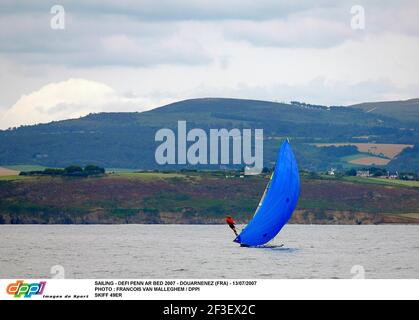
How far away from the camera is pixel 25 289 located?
1298 inches

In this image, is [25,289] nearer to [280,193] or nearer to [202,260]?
[202,260]

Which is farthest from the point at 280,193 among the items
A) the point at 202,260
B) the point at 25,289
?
the point at 25,289

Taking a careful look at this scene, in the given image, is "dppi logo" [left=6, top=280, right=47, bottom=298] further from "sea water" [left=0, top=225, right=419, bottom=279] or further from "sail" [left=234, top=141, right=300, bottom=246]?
"sail" [left=234, top=141, right=300, bottom=246]

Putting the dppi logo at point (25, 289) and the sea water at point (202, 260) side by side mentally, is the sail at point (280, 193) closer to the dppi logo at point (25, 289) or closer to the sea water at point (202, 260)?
the sea water at point (202, 260)

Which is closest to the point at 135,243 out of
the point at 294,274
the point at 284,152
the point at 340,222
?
the point at 284,152

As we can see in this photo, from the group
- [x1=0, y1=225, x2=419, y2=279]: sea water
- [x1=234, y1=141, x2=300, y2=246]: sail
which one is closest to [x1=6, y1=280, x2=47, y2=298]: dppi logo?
[x1=0, y1=225, x2=419, y2=279]: sea water

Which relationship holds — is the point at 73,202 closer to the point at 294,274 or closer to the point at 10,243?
the point at 10,243

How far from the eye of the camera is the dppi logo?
3228 centimetres

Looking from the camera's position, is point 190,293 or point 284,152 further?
point 284,152

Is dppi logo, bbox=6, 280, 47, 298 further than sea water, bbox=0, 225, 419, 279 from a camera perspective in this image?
No

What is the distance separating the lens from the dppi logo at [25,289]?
32281mm

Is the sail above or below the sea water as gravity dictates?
above

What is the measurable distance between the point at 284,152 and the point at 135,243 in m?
27.9
